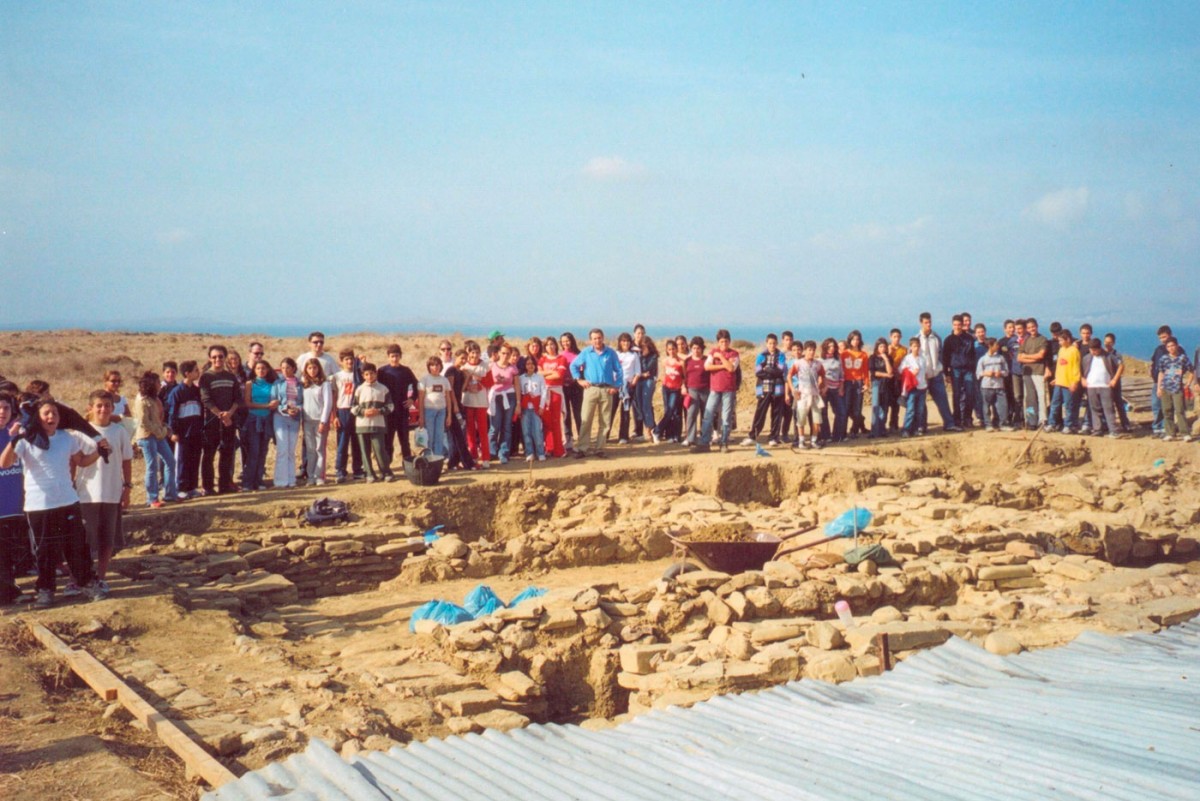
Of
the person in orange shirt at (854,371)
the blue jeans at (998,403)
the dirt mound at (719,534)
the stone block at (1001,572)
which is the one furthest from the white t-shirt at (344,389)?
the blue jeans at (998,403)

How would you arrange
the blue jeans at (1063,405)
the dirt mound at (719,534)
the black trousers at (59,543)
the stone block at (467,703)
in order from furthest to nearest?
the blue jeans at (1063,405)
the dirt mound at (719,534)
the black trousers at (59,543)
the stone block at (467,703)

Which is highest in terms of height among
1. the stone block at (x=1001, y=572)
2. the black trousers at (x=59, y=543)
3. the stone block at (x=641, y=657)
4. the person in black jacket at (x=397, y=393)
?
the person in black jacket at (x=397, y=393)

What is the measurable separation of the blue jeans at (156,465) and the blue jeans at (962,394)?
13145 millimetres

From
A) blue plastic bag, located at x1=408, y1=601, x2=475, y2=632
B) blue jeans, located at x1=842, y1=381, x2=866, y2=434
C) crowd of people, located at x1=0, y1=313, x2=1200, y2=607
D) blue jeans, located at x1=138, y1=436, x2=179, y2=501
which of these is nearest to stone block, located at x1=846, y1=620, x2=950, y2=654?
blue plastic bag, located at x1=408, y1=601, x2=475, y2=632

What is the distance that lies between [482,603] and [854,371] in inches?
353

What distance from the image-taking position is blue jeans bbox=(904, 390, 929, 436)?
56.2 feet

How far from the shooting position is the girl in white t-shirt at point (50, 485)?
8352 mm

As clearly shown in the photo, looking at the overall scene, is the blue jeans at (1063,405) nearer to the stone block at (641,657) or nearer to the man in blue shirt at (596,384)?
the man in blue shirt at (596,384)

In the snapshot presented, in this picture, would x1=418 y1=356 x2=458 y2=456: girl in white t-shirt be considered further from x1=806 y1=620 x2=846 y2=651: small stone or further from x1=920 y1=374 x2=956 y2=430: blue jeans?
x1=920 y1=374 x2=956 y2=430: blue jeans

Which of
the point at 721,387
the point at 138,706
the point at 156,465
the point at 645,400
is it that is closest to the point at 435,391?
the point at 156,465

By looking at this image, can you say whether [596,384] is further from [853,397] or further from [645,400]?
→ [853,397]

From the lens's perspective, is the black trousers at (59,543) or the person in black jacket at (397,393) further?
the person in black jacket at (397,393)

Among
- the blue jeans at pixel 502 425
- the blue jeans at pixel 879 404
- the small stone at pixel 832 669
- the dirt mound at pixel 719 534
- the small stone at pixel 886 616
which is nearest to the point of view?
the small stone at pixel 832 669

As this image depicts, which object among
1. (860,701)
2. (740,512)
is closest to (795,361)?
(740,512)
